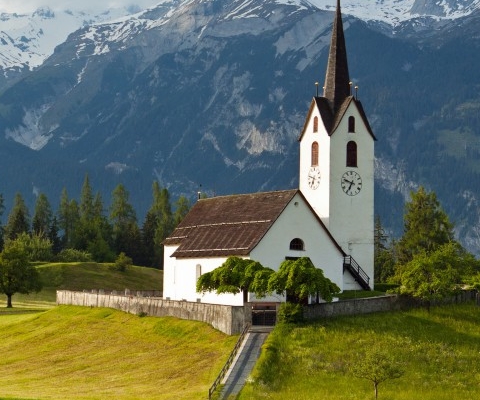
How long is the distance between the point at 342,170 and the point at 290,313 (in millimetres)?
28255

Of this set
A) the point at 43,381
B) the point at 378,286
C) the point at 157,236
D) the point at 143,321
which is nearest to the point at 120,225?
the point at 157,236

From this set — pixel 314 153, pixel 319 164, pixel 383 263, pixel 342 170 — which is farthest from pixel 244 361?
pixel 383 263

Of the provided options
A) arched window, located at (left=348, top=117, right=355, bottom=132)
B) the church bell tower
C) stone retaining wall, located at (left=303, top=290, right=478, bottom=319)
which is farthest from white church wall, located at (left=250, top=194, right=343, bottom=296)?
arched window, located at (left=348, top=117, right=355, bottom=132)

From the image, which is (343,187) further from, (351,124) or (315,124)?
(315,124)

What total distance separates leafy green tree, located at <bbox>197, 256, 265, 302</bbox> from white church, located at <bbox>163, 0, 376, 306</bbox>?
6.08 m

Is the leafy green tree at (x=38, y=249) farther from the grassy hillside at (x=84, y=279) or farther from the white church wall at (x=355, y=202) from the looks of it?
the white church wall at (x=355, y=202)

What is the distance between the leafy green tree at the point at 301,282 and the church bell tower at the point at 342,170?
74.2ft

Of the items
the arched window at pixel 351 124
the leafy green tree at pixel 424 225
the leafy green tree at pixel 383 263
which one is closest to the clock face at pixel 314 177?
the arched window at pixel 351 124

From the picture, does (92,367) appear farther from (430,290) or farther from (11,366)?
(430,290)

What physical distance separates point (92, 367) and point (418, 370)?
784 inches

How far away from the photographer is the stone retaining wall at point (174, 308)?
64250 mm

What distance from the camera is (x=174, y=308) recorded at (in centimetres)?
7256

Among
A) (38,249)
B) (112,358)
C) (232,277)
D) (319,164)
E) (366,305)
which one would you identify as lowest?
(112,358)

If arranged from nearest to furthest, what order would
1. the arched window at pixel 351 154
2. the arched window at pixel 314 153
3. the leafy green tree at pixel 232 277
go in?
the leafy green tree at pixel 232 277 → the arched window at pixel 351 154 → the arched window at pixel 314 153
